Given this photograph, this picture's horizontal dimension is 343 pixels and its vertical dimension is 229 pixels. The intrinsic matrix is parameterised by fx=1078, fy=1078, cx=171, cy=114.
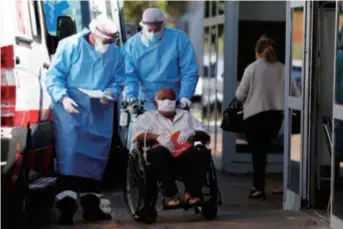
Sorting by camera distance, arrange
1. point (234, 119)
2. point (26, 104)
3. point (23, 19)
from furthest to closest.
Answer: point (234, 119) → point (23, 19) → point (26, 104)

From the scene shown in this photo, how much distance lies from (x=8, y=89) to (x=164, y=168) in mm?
1760

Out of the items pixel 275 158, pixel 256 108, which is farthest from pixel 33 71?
pixel 275 158

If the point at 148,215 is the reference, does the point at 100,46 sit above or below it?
above

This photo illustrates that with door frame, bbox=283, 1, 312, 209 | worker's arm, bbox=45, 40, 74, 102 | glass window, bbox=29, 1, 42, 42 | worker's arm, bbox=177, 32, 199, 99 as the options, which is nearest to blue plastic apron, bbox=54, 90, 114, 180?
worker's arm, bbox=45, 40, 74, 102

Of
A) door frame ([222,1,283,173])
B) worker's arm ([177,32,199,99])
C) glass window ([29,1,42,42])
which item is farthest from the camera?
door frame ([222,1,283,173])

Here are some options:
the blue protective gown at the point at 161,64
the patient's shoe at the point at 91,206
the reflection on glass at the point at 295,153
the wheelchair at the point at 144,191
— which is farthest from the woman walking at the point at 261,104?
the patient's shoe at the point at 91,206

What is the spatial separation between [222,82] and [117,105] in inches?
138

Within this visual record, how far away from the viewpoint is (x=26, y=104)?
27.2 ft

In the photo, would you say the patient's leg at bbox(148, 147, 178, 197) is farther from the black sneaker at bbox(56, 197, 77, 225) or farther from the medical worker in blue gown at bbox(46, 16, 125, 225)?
the black sneaker at bbox(56, 197, 77, 225)

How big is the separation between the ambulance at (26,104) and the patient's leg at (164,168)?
92 cm

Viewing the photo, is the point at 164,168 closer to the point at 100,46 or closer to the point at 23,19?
the point at 100,46

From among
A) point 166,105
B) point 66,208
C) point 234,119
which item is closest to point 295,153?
point 234,119

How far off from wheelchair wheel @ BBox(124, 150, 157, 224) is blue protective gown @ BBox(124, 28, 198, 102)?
1.02 metres

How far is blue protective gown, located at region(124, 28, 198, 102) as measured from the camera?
1034 centimetres
